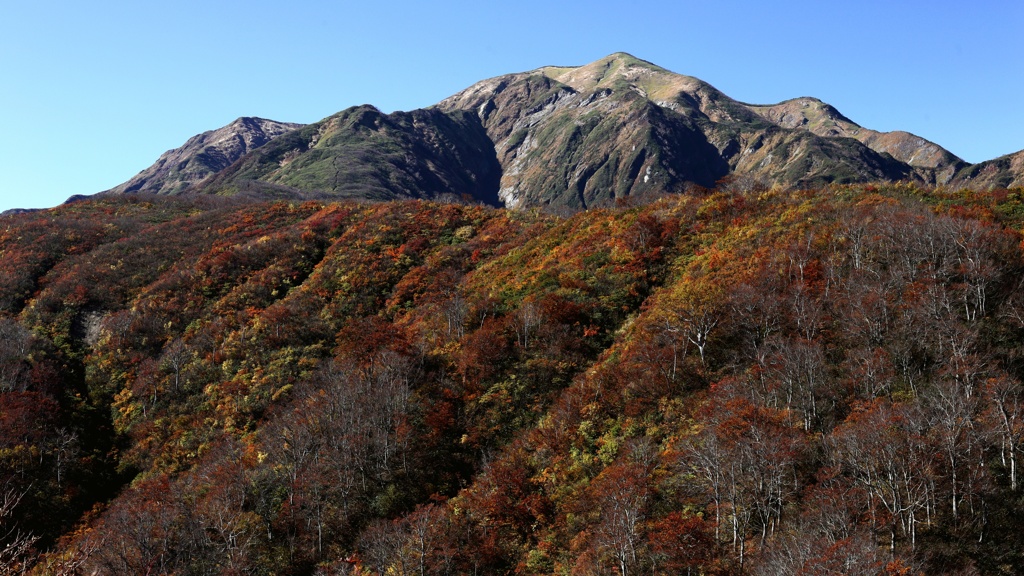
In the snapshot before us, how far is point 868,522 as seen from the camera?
2364cm

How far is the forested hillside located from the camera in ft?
84.6

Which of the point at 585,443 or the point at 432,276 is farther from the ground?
the point at 432,276

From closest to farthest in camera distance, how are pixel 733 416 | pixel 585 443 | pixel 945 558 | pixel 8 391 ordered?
pixel 945 558, pixel 733 416, pixel 585 443, pixel 8 391

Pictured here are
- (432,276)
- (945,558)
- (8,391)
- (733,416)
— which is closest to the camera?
(945,558)

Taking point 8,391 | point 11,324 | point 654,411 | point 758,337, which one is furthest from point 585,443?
point 11,324

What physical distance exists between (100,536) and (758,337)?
43977 millimetres

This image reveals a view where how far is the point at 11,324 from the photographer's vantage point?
55375 mm

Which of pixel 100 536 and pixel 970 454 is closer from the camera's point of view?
pixel 970 454

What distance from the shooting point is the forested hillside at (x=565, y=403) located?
25.8 meters

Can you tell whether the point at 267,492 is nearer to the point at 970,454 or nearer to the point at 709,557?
the point at 709,557

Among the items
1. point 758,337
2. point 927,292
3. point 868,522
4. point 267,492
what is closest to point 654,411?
point 758,337

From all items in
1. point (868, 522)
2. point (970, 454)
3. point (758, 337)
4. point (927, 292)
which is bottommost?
point (868, 522)

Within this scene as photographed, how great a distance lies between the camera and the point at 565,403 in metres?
39.3

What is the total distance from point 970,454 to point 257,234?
3178 inches
